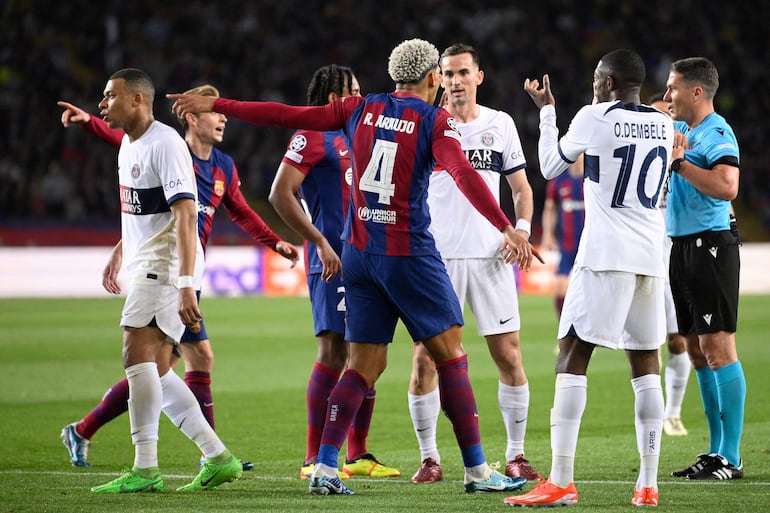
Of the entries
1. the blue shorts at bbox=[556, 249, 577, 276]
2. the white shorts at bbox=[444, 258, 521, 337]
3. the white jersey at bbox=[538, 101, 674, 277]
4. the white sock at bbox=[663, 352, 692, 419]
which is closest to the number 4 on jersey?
the white jersey at bbox=[538, 101, 674, 277]

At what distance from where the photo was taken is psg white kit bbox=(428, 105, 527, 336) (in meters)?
6.65

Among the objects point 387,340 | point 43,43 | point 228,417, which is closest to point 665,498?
point 387,340

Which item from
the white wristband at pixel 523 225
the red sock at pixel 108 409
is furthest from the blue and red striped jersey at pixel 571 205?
the red sock at pixel 108 409

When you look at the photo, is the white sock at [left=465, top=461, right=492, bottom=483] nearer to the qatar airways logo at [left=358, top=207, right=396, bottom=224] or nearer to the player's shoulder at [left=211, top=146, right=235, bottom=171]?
the qatar airways logo at [left=358, top=207, right=396, bottom=224]

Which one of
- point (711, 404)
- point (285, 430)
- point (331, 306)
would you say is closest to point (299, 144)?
point (331, 306)

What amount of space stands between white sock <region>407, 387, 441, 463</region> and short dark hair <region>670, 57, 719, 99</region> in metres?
2.27

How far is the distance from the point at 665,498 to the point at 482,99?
74.6ft

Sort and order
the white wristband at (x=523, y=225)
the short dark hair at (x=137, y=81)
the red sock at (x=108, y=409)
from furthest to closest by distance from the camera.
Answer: the red sock at (x=108, y=409), the white wristband at (x=523, y=225), the short dark hair at (x=137, y=81)

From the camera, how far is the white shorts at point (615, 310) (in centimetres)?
525

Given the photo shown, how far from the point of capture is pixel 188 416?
593cm

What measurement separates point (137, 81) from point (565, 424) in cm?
285

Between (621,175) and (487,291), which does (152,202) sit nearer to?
(487,291)

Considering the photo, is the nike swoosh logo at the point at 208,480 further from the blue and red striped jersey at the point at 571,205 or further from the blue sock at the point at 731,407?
the blue and red striped jersey at the point at 571,205

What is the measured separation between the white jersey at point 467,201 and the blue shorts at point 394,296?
1.11 metres
